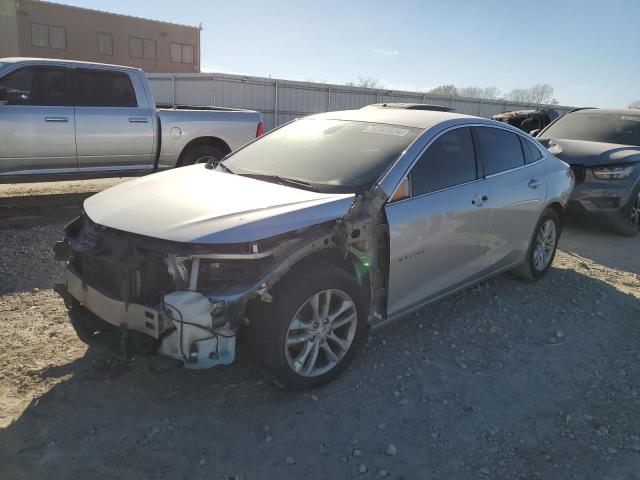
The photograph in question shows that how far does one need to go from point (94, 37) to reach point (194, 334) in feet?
140

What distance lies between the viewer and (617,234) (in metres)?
7.73

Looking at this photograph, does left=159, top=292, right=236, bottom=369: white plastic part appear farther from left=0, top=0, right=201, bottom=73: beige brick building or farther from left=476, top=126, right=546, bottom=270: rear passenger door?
left=0, top=0, right=201, bottom=73: beige brick building

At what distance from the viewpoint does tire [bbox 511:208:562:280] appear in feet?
16.9

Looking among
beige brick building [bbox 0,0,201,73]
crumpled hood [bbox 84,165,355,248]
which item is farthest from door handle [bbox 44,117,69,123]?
beige brick building [bbox 0,0,201,73]

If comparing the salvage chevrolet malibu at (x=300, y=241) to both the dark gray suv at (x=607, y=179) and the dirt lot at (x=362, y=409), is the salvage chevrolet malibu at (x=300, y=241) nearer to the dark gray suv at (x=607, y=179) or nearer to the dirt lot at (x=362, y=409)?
the dirt lot at (x=362, y=409)

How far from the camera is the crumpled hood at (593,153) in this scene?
7.33m

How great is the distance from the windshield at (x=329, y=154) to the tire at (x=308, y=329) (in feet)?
2.29

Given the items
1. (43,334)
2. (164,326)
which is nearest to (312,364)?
(164,326)

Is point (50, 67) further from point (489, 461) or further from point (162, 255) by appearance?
point (489, 461)

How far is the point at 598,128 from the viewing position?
8555mm

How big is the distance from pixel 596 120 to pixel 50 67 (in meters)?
8.36

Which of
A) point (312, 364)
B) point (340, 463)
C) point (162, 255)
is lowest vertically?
point (340, 463)

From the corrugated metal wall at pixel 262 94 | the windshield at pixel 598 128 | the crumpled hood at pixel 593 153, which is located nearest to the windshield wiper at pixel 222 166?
the crumpled hood at pixel 593 153

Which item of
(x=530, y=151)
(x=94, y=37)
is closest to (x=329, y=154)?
(x=530, y=151)
